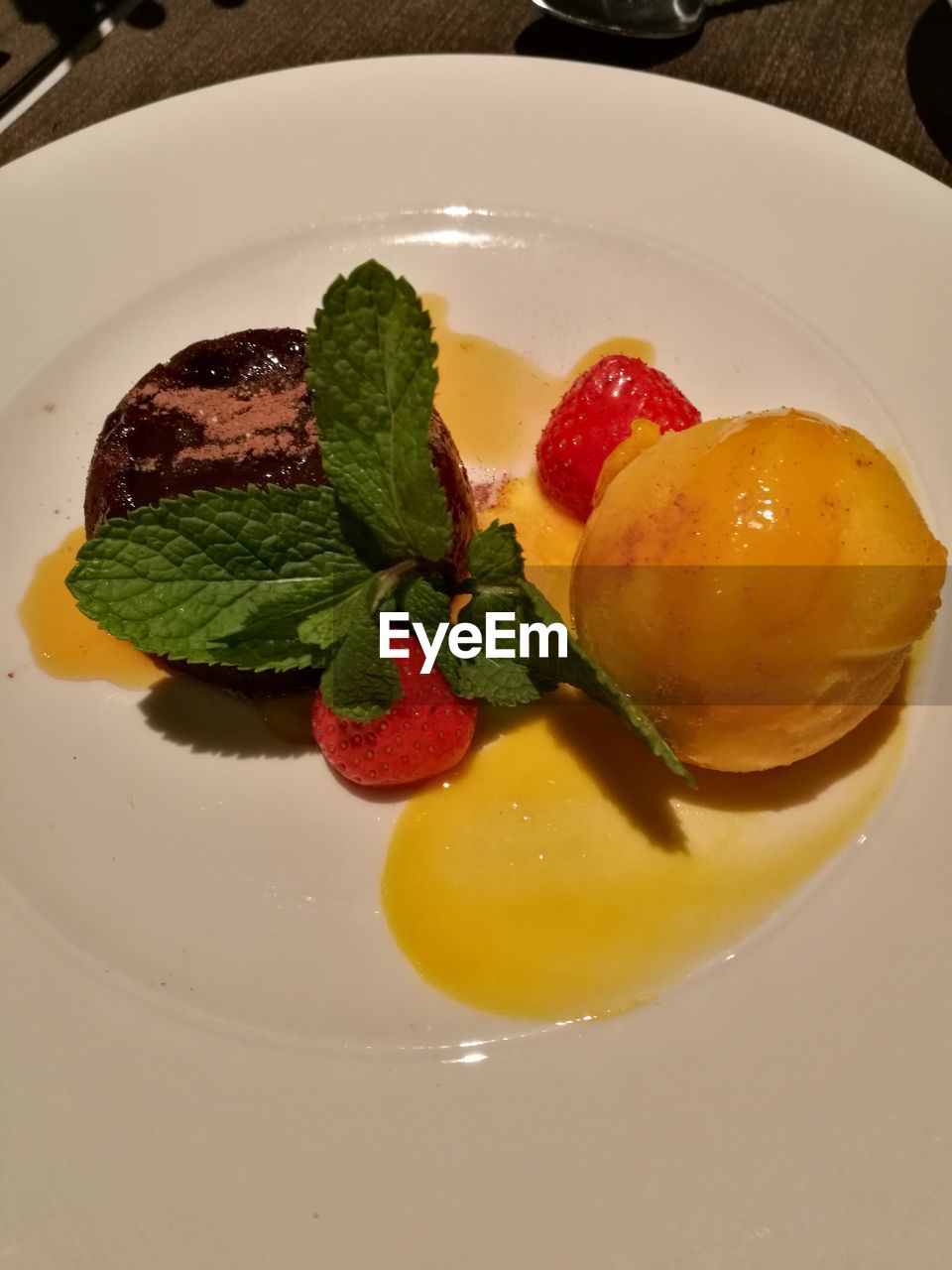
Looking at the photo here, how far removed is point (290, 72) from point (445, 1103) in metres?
2.36

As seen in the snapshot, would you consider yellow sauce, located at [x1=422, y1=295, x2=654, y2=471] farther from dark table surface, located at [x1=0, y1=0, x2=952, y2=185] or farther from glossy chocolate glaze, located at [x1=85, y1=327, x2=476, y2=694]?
dark table surface, located at [x1=0, y1=0, x2=952, y2=185]

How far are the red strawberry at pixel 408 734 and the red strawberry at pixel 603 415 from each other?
1.83 feet

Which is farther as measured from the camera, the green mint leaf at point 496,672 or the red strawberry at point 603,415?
the red strawberry at point 603,415

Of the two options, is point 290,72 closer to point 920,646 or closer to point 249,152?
point 249,152

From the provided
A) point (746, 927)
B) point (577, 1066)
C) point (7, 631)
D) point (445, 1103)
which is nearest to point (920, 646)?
point (746, 927)

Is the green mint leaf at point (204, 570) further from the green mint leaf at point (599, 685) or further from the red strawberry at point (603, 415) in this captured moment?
the red strawberry at point (603, 415)

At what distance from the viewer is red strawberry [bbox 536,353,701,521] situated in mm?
1848

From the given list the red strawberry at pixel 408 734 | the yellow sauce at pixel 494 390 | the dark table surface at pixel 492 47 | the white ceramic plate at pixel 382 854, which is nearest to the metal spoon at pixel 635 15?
the dark table surface at pixel 492 47

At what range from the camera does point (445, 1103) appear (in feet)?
4.38
